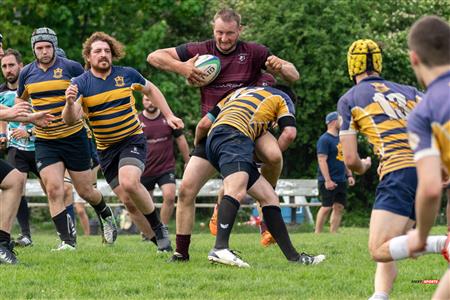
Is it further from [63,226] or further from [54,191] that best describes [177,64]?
[63,226]

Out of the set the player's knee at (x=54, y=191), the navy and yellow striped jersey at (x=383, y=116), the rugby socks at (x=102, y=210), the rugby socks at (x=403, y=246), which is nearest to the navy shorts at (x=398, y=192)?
the navy and yellow striped jersey at (x=383, y=116)

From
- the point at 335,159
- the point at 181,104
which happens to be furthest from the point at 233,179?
the point at 181,104

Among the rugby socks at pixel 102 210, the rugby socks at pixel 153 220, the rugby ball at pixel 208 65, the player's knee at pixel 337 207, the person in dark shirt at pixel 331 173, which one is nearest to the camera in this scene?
the rugby ball at pixel 208 65

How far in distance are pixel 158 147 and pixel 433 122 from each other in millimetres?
10288

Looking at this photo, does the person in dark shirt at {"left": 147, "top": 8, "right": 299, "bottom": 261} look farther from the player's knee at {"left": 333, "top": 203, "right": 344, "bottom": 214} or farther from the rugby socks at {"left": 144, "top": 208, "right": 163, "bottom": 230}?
the player's knee at {"left": 333, "top": 203, "right": 344, "bottom": 214}

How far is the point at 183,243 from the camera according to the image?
31.6 feet

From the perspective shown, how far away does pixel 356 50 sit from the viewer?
738cm

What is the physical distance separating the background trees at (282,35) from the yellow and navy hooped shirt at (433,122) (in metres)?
21.2

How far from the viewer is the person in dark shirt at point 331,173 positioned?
17.5 meters

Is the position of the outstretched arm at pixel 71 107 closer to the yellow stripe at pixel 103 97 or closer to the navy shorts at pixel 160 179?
the yellow stripe at pixel 103 97

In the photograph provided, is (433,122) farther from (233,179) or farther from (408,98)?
(233,179)

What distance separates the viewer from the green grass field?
25.2 feet

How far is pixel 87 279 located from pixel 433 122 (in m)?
4.13

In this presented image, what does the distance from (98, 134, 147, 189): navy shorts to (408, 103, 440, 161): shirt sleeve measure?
5679mm
